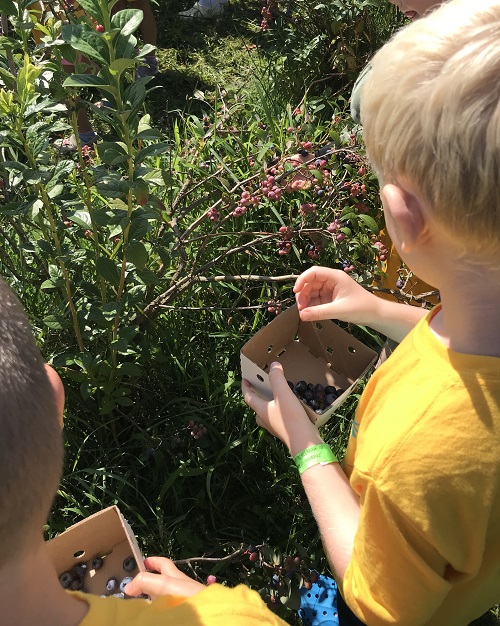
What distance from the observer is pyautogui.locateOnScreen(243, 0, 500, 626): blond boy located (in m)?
0.84

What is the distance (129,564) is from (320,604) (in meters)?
0.62

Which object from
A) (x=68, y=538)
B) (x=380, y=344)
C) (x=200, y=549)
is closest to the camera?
(x=68, y=538)

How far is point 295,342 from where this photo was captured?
2.13 metres

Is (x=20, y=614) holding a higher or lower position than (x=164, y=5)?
lower

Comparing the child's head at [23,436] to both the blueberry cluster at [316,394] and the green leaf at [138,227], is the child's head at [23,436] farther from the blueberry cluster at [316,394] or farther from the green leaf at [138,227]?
the blueberry cluster at [316,394]

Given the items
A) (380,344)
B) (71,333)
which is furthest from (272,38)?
(71,333)

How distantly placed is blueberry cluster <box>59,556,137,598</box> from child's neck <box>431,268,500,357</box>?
1.05m

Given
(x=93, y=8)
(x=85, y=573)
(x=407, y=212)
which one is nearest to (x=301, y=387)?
(x=85, y=573)

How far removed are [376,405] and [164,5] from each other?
483cm

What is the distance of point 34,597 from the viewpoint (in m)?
0.82

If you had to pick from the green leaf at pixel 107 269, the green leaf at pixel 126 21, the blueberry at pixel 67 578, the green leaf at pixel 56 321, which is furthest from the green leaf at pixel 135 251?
the blueberry at pixel 67 578

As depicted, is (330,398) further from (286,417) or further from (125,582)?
(125,582)

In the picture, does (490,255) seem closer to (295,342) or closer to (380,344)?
(295,342)

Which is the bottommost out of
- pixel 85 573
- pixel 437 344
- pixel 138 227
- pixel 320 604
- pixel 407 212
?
pixel 320 604
